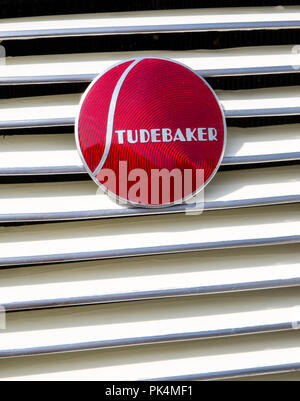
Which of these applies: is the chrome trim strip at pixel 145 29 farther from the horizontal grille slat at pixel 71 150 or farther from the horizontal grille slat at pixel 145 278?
the horizontal grille slat at pixel 145 278

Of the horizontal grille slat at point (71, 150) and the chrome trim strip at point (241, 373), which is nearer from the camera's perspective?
the horizontal grille slat at point (71, 150)

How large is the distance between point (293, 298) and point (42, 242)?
80 cm

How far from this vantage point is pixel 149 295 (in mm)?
1384

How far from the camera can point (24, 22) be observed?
53.1 inches

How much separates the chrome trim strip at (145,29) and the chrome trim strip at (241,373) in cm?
101

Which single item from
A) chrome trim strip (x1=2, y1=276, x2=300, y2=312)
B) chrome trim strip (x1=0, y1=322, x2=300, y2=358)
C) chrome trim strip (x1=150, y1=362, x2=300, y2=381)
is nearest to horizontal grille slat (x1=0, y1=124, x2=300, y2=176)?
chrome trim strip (x1=2, y1=276, x2=300, y2=312)

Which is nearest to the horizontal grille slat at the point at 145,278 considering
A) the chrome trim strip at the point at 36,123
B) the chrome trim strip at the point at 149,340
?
the chrome trim strip at the point at 149,340

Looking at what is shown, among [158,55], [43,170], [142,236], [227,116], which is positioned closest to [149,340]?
[142,236]

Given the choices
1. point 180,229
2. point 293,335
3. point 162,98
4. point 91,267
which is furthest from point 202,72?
point 293,335

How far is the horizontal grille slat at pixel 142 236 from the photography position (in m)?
1.35

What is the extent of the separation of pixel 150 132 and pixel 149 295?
1.53 feet

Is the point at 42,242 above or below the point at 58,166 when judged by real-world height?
below

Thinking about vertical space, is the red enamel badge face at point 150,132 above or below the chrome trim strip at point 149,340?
above

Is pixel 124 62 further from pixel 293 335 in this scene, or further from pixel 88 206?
pixel 293 335
